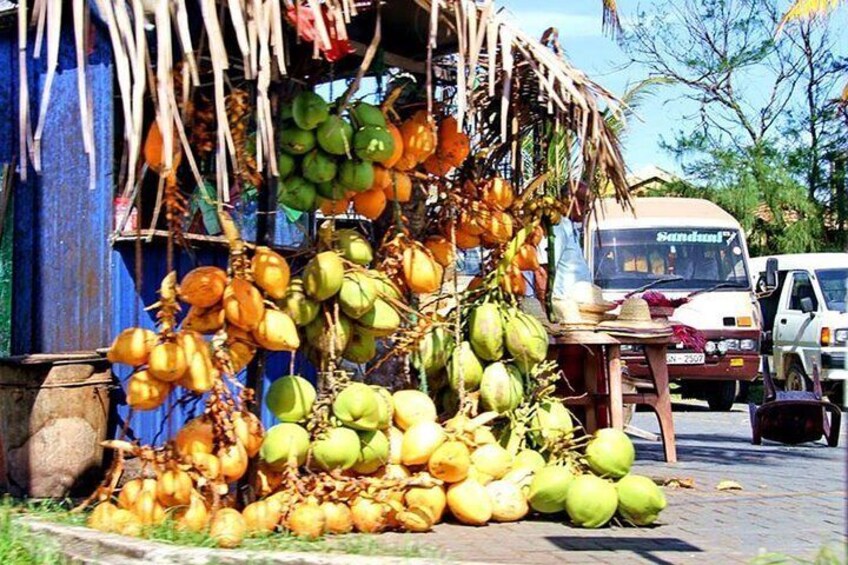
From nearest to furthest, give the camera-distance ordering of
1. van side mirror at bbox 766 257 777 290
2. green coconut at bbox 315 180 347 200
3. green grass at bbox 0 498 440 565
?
green grass at bbox 0 498 440 565 → green coconut at bbox 315 180 347 200 → van side mirror at bbox 766 257 777 290

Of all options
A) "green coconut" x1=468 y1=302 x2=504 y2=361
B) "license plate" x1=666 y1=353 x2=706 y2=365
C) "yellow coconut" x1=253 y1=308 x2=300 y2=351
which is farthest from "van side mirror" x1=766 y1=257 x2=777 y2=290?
"yellow coconut" x1=253 y1=308 x2=300 y2=351

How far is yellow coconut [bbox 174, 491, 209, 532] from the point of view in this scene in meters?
4.98

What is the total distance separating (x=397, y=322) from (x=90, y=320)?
189 centimetres

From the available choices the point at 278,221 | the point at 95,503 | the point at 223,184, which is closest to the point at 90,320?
the point at 95,503

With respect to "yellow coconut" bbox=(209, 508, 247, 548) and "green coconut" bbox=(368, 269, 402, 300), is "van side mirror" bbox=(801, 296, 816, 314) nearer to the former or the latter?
"green coconut" bbox=(368, 269, 402, 300)

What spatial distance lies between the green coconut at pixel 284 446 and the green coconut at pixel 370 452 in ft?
0.96

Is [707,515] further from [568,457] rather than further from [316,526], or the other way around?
[316,526]

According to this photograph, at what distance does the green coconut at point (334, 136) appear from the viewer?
5.59 meters

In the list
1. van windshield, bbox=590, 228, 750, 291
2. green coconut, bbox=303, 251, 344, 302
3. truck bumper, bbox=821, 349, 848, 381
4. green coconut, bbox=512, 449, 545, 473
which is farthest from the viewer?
truck bumper, bbox=821, 349, 848, 381

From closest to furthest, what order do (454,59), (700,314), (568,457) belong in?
(568,457) → (454,59) → (700,314)

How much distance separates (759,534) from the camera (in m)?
5.60

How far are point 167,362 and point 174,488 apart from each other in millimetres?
566

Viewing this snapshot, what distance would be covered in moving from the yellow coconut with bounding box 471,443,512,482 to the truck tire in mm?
10524

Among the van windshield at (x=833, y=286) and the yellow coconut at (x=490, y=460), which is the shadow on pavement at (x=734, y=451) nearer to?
the yellow coconut at (x=490, y=460)
